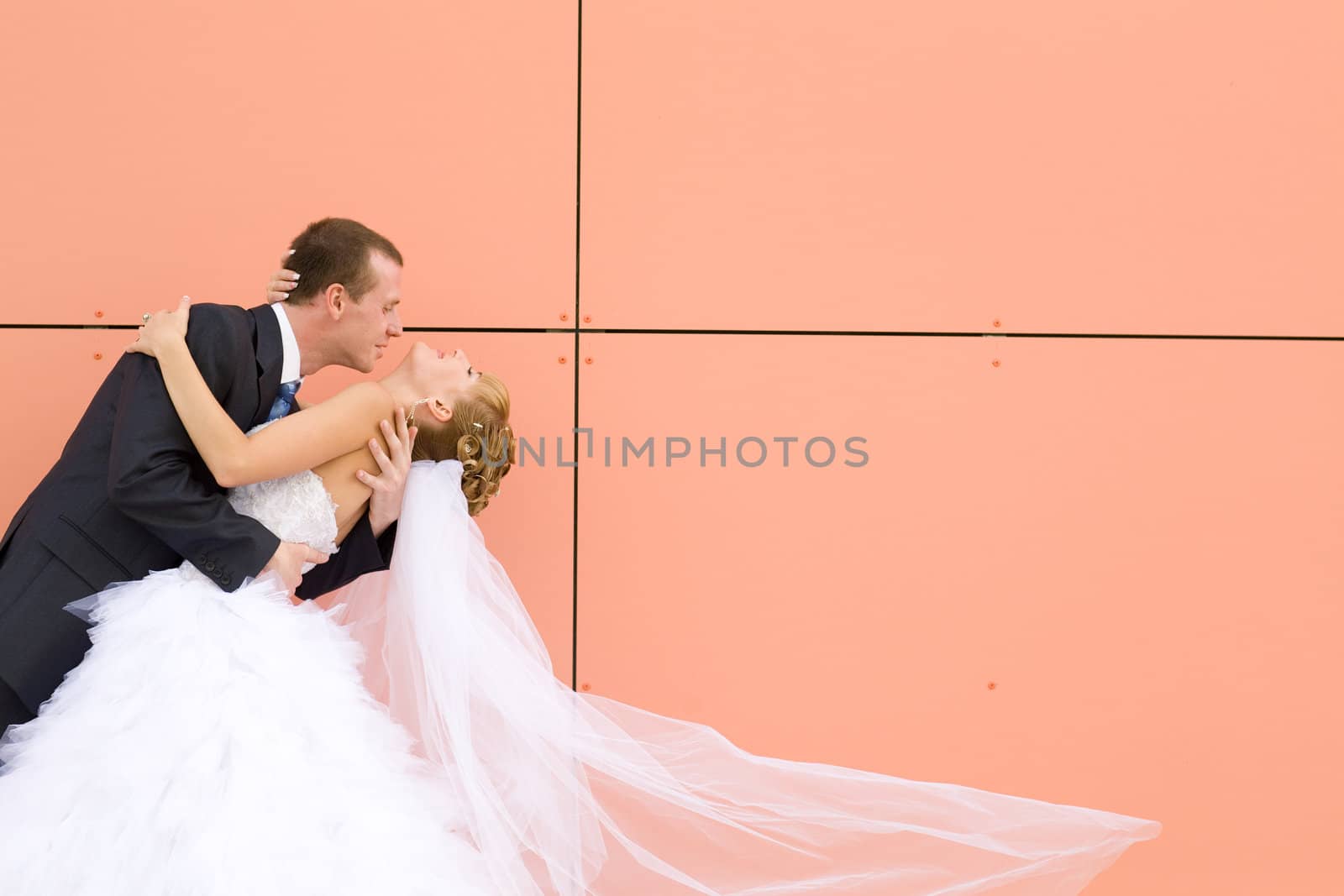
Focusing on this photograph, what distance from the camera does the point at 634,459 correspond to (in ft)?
7.96

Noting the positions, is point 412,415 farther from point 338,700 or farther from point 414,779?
point 414,779

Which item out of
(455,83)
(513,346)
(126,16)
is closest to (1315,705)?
(513,346)

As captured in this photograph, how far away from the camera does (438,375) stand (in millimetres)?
2049

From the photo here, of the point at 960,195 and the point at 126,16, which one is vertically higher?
the point at 126,16

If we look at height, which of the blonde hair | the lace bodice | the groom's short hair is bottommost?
the lace bodice

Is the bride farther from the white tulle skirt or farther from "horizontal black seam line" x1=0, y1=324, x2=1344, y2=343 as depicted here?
"horizontal black seam line" x1=0, y1=324, x2=1344, y2=343

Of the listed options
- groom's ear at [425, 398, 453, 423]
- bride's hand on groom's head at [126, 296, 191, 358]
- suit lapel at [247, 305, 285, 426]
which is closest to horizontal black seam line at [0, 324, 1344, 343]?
groom's ear at [425, 398, 453, 423]

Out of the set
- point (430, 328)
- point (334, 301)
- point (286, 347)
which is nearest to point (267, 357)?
point (286, 347)

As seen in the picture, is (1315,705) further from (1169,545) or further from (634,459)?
(634,459)

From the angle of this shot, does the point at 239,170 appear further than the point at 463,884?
Yes

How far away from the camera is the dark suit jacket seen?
5.55 ft

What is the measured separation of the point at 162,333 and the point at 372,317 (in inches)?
13.9

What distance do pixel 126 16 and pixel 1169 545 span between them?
2.61 meters

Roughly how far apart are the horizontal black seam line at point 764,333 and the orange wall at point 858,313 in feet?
Answer: 0.04
